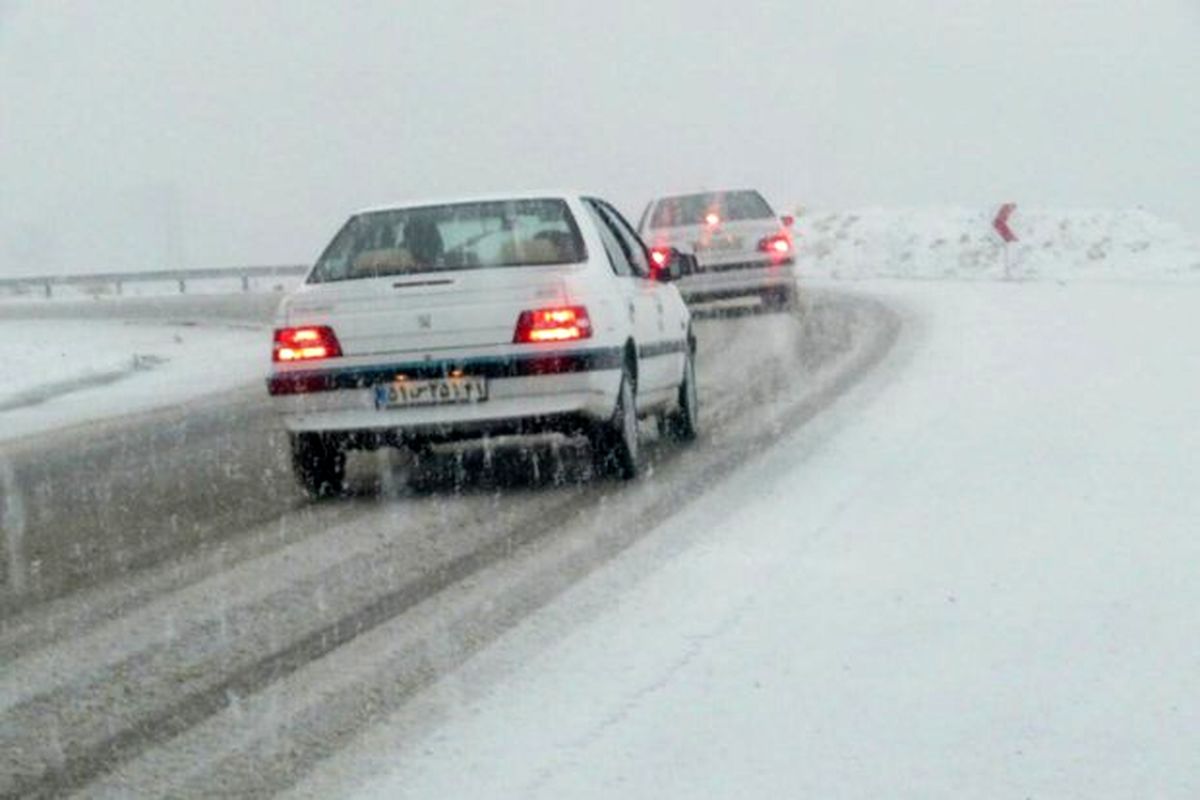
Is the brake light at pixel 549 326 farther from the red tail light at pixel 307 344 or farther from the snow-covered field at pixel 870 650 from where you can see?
the snow-covered field at pixel 870 650

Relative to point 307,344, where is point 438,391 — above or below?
below

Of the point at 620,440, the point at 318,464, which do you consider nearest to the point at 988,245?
the point at 620,440

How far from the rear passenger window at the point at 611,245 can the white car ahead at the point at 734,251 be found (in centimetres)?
1261

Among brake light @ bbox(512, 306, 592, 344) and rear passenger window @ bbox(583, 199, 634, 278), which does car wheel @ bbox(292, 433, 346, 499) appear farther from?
rear passenger window @ bbox(583, 199, 634, 278)

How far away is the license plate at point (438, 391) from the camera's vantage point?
9461 millimetres

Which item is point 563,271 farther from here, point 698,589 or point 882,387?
point 882,387

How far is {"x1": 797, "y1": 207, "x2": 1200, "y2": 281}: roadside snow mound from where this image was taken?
3741 cm

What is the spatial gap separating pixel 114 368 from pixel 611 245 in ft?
44.0

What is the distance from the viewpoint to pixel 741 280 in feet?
79.0

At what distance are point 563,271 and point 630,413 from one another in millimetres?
869

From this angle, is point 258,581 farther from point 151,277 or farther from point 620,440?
point 151,277

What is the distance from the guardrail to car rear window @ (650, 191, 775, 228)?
94.7 feet

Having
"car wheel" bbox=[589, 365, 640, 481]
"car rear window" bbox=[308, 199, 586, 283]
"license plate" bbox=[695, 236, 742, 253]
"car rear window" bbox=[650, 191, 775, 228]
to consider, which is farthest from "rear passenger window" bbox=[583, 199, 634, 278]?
"car rear window" bbox=[650, 191, 775, 228]

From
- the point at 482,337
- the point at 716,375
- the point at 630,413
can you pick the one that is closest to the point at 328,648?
the point at 482,337
